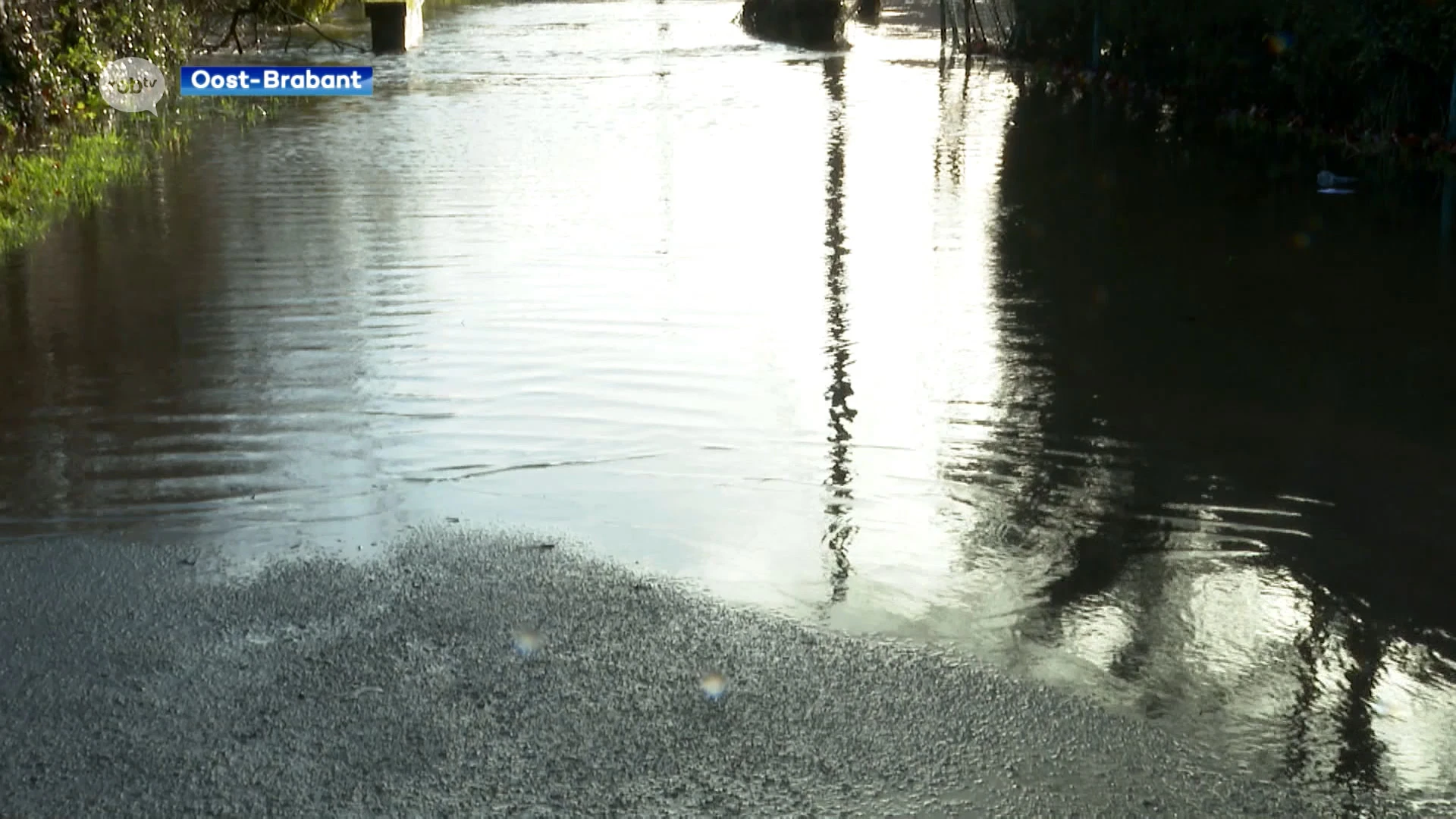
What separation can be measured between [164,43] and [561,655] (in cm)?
1682

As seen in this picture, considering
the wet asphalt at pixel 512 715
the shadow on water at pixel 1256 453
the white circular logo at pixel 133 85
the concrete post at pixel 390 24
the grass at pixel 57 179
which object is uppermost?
the concrete post at pixel 390 24

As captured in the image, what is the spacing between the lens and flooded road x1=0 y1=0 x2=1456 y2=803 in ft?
16.9

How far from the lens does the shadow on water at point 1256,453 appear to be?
4.73 m

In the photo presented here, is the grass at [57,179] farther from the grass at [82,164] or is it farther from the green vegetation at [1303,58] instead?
the green vegetation at [1303,58]

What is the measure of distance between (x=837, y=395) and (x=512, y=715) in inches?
146

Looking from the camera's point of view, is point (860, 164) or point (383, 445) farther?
point (860, 164)

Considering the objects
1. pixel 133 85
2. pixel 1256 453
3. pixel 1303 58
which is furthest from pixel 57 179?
pixel 1303 58

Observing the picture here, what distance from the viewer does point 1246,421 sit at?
7305mm

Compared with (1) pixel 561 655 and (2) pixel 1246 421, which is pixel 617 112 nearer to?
(2) pixel 1246 421

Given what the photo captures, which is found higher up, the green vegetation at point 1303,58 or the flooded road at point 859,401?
the green vegetation at point 1303,58

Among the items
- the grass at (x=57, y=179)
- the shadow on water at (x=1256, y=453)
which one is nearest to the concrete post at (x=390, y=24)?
the grass at (x=57, y=179)

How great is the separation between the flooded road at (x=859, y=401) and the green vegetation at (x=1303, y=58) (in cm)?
145

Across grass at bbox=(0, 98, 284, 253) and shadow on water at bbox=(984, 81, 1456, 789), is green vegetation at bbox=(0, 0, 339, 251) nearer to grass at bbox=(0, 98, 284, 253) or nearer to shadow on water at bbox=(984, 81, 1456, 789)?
grass at bbox=(0, 98, 284, 253)

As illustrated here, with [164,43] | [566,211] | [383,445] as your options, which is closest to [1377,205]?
[566,211]
